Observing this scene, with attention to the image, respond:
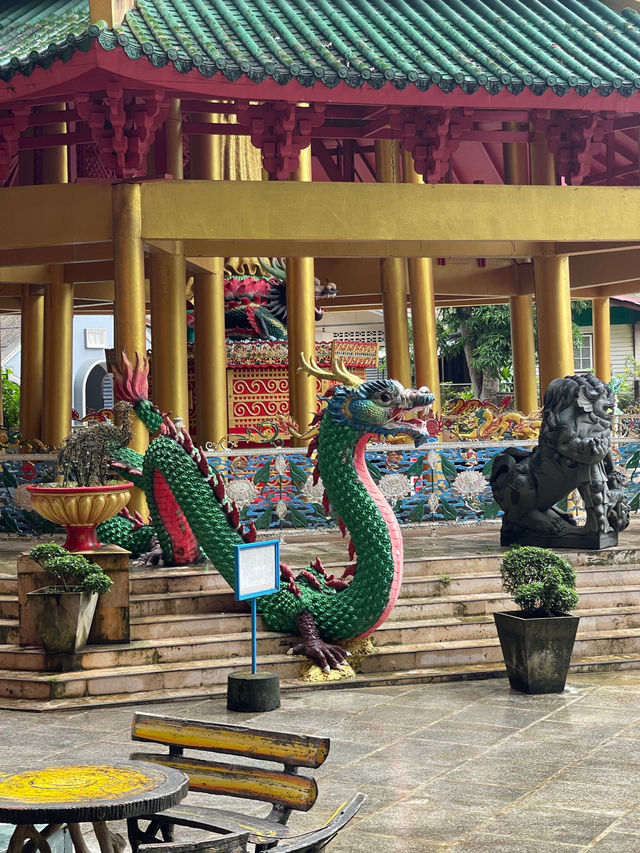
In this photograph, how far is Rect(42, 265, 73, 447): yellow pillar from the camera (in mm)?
16062

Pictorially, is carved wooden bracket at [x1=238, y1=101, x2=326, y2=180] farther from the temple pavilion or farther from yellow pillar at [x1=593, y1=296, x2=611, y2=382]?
yellow pillar at [x1=593, y1=296, x2=611, y2=382]

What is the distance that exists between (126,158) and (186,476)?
138 inches

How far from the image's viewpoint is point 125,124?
11516mm

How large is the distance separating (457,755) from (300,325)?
27.4ft

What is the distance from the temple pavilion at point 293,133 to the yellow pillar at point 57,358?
28.0 inches

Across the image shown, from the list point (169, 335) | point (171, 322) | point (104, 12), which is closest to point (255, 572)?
point (169, 335)

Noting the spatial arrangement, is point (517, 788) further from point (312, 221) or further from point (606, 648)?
point (312, 221)

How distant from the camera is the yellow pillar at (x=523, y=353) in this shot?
18.6m

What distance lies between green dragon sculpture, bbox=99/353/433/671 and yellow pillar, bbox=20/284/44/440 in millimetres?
8767

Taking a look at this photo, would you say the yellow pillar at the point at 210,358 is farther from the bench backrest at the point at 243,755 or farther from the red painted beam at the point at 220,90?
the bench backrest at the point at 243,755

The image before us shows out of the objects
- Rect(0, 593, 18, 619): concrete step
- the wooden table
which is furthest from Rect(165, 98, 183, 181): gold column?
the wooden table

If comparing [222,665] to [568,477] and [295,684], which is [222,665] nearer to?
[295,684]

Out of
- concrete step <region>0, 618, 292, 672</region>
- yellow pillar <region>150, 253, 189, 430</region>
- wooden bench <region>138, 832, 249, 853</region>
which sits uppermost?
yellow pillar <region>150, 253, 189, 430</region>

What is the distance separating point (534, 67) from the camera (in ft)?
40.2
